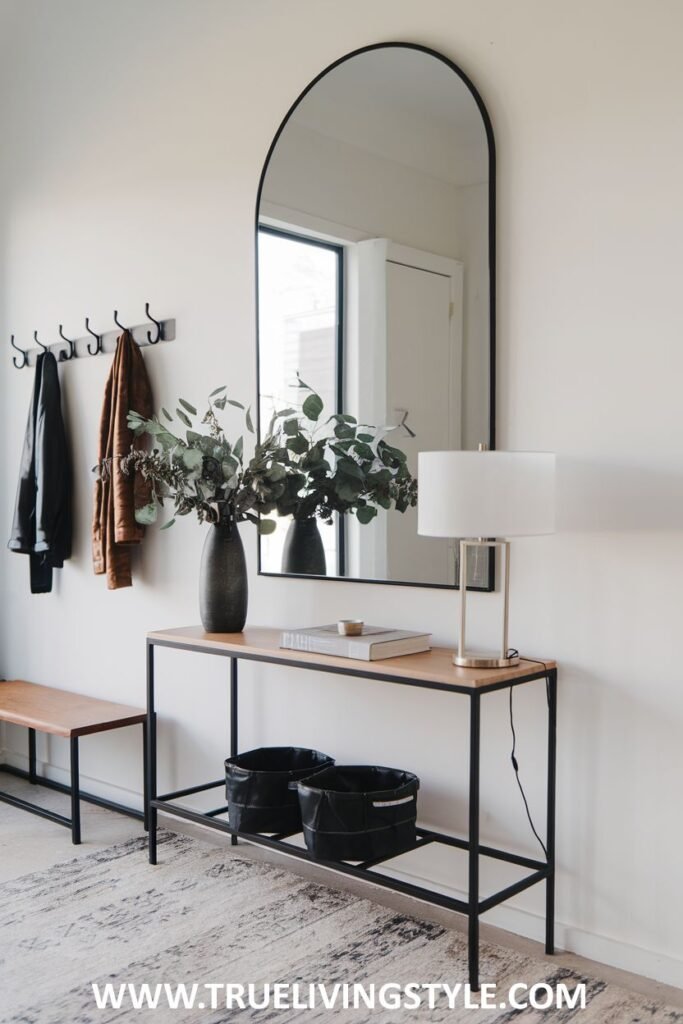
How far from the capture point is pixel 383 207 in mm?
2613

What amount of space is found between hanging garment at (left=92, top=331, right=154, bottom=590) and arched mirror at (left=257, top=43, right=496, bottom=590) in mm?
527

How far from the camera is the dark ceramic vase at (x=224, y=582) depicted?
273 cm

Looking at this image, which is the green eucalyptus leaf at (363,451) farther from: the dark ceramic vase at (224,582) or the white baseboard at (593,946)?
the white baseboard at (593,946)

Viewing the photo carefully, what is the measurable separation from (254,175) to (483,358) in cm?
103

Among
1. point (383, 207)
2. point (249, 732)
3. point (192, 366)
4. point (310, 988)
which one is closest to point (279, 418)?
point (192, 366)

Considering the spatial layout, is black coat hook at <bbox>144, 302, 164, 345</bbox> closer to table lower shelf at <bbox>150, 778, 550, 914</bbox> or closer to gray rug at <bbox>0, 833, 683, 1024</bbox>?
table lower shelf at <bbox>150, 778, 550, 914</bbox>

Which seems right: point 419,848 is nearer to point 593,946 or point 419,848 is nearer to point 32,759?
point 593,946

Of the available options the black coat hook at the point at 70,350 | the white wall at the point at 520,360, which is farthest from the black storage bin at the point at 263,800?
the black coat hook at the point at 70,350

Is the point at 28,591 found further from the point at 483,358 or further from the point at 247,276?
the point at 483,358

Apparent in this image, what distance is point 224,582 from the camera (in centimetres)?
273

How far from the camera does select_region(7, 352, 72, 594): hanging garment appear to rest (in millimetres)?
3480

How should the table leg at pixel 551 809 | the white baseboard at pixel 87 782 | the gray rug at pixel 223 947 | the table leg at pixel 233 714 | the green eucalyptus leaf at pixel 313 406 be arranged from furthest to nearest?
the white baseboard at pixel 87 782 → the table leg at pixel 233 714 → the green eucalyptus leaf at pixel 313 406 → the table leg at pixel 551 809 → the gray rug at pixel 223 947

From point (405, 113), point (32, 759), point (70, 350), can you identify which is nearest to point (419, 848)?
point (32, 759)

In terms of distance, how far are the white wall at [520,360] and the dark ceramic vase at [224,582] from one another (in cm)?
19
